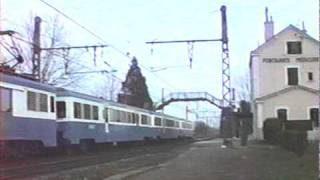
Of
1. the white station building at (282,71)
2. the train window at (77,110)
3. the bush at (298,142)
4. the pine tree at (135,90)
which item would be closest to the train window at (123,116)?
the train window at (77,110)

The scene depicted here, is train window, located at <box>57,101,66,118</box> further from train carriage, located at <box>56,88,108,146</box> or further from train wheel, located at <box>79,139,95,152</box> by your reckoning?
train wheel, located at <box>79,139,95,152</box>

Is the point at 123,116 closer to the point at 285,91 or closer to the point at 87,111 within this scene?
the point at 87,111

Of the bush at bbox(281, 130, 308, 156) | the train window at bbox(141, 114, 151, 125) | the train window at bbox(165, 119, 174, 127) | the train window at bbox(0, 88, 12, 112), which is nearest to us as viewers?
the train window at bbox(0, 88, 12, 112)

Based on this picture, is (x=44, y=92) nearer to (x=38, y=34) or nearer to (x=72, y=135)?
(x=72, y=135)

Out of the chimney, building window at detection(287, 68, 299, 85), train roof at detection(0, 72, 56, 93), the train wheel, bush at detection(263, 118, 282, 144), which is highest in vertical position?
the chimney

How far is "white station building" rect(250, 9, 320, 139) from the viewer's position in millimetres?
62562

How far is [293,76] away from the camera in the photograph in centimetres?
6338

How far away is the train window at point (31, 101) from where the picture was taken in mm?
25188

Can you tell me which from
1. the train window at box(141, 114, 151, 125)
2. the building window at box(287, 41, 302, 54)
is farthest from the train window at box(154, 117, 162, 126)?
the building window at box(287, 41, 302, 54)

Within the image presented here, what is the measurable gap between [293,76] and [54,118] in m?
38.9

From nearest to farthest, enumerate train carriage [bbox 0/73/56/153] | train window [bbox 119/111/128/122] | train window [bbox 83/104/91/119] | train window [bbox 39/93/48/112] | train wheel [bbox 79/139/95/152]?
train carriage [bbox 0/73/56/153] < train window [bbox 39/93/48/112] < train window [bbox 83/104/91/119] < train wheel [bbox 79/139/95/152] < train window [bbox 119/111/128/122]

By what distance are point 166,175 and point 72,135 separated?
1459 centimetres

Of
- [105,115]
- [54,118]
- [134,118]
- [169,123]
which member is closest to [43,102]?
[54,118]

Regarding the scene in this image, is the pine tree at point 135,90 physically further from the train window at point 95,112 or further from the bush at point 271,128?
the train window at point 95,112
